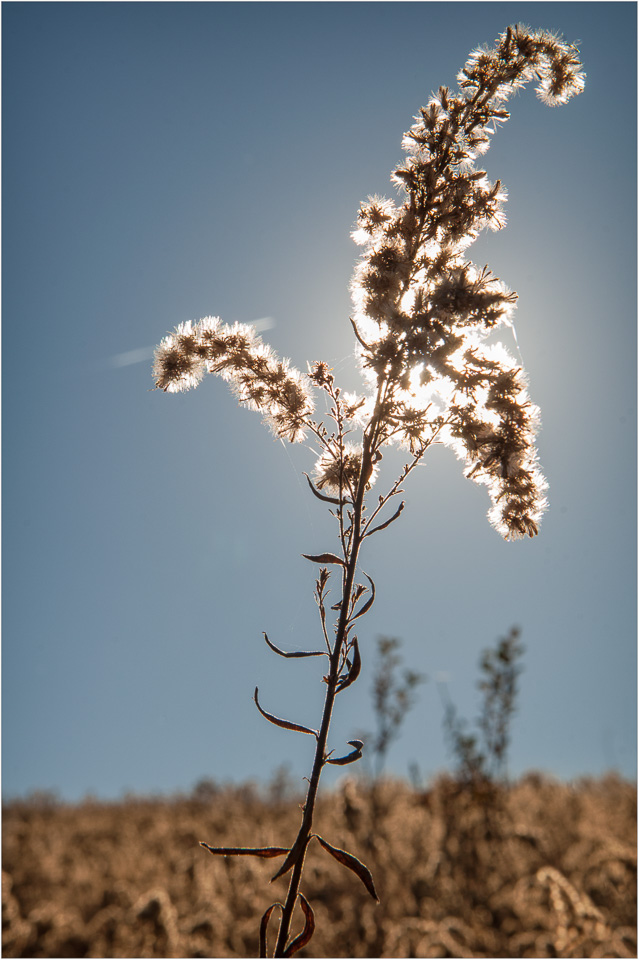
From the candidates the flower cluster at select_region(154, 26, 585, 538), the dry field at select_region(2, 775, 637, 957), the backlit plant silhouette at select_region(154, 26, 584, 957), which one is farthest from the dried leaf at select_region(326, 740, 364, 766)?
the dry field at select_region(2, 775, 637, 957)

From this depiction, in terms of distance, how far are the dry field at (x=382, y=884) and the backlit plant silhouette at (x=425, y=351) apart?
9.27 feet

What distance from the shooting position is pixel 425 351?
2283mm

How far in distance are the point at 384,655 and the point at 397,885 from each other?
11.9ft

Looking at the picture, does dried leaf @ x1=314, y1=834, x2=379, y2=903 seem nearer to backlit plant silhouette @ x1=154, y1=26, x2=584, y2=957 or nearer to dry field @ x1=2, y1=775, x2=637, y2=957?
backlit plant silhouette @ x1=154, y1=26, x2=584, y2=957

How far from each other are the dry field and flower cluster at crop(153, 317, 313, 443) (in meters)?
3.06

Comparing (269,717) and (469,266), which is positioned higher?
(469,266)

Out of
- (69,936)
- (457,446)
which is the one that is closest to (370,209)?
(457,446)

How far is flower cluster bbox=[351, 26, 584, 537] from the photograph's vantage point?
2.32 m

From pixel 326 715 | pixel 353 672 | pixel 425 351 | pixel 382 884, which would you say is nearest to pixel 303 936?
pixel 326 715

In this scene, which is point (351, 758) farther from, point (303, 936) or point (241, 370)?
point (241, 370)

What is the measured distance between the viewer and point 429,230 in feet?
8.35

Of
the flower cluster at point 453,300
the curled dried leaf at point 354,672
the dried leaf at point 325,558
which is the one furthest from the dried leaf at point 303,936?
the flower cluster at point 453,300

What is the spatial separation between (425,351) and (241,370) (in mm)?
966

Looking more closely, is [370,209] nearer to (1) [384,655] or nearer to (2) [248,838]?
(1) [384,655]
